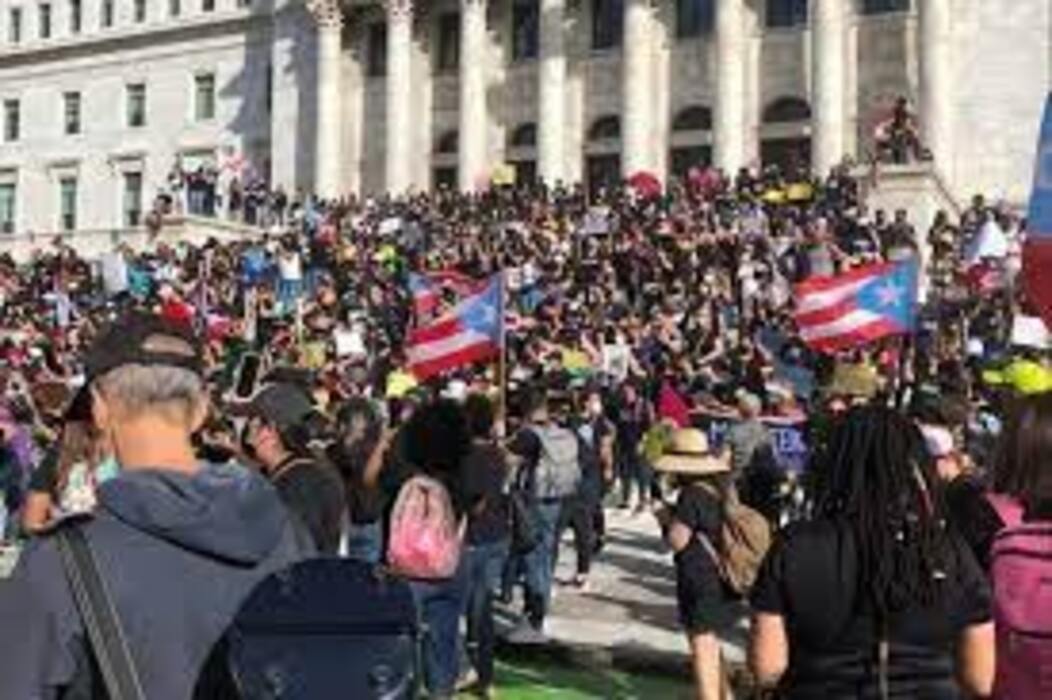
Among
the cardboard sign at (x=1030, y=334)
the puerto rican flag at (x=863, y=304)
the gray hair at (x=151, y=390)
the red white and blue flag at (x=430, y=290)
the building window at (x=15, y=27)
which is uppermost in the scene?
the building window at (x=15, y=27)

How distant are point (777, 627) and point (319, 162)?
5310 centimetres

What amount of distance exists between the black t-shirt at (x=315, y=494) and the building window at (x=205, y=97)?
57.2 m

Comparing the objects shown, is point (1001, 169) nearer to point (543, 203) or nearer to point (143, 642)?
point (543, 203)

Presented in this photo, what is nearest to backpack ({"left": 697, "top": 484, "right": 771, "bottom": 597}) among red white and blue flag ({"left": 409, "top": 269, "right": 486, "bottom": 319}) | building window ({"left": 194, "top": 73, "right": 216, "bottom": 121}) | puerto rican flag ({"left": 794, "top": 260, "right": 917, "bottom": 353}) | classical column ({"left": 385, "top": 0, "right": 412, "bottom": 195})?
puerto rican flag ({"left": 794, "top": 260, "right": 917, "bottom": 353})

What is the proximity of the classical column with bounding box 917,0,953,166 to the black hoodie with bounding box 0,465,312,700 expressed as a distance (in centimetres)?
4438

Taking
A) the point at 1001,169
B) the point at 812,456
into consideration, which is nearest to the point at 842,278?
the point at 812,456

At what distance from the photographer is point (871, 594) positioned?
4.44 meters

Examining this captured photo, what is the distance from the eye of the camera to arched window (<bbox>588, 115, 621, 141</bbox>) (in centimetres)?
5406

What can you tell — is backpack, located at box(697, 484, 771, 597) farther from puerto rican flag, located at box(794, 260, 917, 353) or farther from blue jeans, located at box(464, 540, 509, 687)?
puerto rican flag, located at box(794, 260, 917, 353)

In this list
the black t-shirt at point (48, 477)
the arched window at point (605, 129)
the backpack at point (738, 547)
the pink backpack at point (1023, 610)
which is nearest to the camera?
the pink backpack at point (1023, 610)

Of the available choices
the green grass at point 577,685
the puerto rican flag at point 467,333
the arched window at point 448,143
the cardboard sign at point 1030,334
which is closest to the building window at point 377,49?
the arched window at point 448,143

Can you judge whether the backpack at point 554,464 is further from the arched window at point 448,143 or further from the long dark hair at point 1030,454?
the arched window at point 448,143

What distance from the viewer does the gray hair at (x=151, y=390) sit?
3.34 m

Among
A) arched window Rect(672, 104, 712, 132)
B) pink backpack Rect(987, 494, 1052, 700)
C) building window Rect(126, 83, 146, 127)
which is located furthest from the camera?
building window Rect(126, 83, 146, 127)
